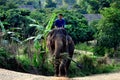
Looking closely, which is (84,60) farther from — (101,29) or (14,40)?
(101,29)

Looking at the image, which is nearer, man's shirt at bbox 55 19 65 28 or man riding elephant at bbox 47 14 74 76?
man riding elephant at bbox 47 14 74 76

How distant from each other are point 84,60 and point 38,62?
7.78 feet

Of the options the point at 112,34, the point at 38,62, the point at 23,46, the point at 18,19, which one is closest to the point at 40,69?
the point at 38,62

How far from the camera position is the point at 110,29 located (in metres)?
22.4

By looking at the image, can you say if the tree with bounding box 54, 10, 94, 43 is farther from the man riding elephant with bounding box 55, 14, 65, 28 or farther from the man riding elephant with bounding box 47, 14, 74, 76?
the man riding elephant with bounding box 47, 14, 74, 76

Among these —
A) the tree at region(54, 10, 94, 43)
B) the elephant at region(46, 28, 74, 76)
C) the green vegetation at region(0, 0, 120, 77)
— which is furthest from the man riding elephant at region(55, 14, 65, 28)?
the tree at region(54, 10, 94, 43)

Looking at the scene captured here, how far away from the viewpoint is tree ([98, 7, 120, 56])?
2241 cm

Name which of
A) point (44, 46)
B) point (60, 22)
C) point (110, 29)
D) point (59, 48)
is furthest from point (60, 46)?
point (110, 29)

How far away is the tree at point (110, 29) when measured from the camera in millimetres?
22406

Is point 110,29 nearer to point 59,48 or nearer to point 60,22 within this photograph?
point 60,22

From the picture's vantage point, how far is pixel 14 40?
1645 centimetres

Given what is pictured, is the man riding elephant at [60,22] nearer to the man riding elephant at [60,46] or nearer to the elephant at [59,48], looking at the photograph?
the man riding elephant at [60,46]

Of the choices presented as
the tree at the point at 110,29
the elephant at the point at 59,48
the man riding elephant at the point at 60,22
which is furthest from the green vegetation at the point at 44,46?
the man riding elephant at the point at 60,22

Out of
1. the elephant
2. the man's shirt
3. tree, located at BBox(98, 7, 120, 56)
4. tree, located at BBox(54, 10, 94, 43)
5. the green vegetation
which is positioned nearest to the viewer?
the elephant
